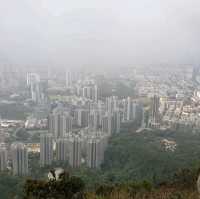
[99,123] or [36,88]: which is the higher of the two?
[36,88]

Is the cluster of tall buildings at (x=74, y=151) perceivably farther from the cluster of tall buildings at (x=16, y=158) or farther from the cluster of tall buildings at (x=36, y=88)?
the cluster of tall buildings at (x=36, y=88)

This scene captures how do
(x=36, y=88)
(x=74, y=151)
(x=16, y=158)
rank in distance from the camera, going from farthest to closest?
1. (x=36, y=88)
2. (x=74, y=151)
3. (x=16, y=158)

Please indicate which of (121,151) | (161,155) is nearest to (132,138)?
(121,151)

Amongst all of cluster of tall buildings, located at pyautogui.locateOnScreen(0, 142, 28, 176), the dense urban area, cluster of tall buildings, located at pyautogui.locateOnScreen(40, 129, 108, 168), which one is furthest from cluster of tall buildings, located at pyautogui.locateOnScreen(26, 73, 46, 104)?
cluster of tall buildings, located at pyautogui.locateOnScreen(0, 142, 28, 176)

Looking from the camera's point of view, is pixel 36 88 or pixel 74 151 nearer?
pixel 74 151

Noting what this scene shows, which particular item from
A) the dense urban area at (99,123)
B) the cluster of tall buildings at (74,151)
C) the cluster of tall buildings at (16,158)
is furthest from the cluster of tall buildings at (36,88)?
the cluster of tall buildings at (16,158)

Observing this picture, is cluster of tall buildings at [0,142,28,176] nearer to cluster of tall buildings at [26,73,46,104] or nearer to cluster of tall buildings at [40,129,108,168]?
cluster of tall buildings at [40,129,108,168]

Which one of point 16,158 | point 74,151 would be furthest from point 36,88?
point 16,158

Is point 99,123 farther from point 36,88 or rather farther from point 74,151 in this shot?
point 36,88
